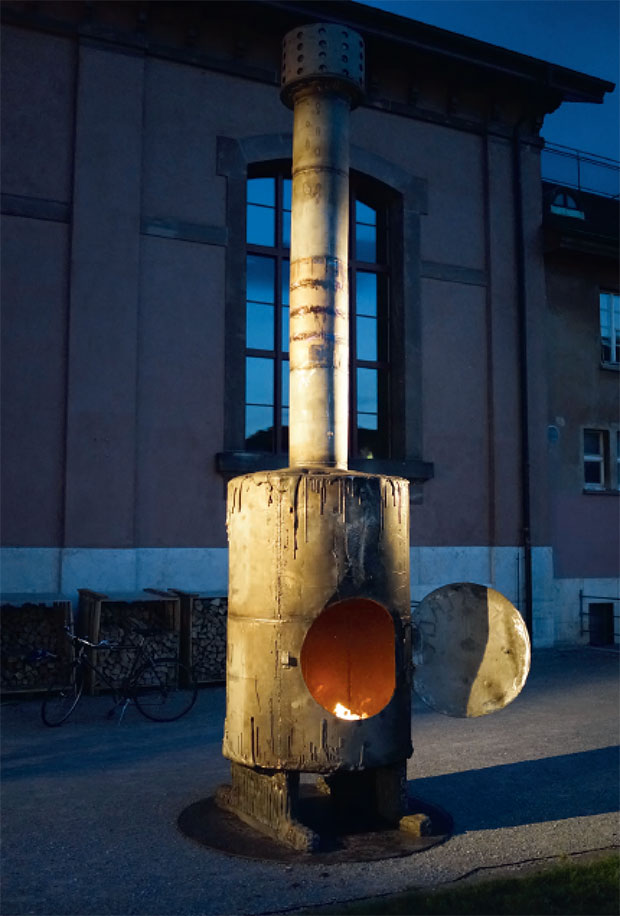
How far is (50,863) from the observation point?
5098 mm

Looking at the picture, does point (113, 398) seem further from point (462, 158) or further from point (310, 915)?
point (310, 915)

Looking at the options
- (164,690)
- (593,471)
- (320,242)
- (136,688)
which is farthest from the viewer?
(593,471)

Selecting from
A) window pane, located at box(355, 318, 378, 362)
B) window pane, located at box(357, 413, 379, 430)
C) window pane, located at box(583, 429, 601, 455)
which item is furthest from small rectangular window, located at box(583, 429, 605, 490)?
window pane, located at box(355, 318, 378, 362)

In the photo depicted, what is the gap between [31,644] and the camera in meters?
11.0

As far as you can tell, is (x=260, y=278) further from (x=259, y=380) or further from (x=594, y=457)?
(x=594, y=457)

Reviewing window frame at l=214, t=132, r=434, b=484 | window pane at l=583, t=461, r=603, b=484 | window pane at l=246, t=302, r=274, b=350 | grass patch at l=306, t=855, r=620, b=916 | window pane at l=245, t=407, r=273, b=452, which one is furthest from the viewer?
window pane at l=583, t=461, r=603, b=484

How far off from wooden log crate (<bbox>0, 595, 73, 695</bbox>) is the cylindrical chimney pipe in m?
5.47

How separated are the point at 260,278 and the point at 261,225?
0.95m

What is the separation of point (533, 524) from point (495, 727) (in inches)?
271

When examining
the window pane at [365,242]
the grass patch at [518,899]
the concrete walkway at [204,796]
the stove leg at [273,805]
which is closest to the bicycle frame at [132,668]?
the concrete walkway at [204,796]

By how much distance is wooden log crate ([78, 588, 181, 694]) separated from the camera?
35.7 feet

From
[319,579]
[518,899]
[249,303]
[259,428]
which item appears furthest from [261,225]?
[518,899]

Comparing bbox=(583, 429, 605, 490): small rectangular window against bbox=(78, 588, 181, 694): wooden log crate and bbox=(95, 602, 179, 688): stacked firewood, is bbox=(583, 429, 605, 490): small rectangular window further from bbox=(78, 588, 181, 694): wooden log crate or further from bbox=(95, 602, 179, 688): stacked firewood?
bbox=(95, 602, 179, 688): stacked firewood

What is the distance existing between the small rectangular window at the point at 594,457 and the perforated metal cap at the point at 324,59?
39.3 feet
